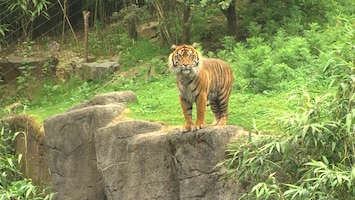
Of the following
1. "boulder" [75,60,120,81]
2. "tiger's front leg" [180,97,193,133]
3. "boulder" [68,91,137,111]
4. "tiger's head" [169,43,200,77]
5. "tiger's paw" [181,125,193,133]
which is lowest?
"boulder" [75,60,120,81]

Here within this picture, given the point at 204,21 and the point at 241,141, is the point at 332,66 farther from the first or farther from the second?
the point at 204,21

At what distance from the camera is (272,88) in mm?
7086

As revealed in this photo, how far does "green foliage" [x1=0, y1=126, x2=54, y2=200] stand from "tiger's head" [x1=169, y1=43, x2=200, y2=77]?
5.89ft

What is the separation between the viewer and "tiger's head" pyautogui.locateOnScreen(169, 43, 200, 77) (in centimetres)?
543

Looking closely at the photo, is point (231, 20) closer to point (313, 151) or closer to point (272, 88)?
point (272, 88)

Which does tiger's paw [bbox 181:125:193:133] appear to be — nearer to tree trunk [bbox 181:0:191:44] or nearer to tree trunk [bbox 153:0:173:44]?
tree trunk [bbox 181:0:191:44]

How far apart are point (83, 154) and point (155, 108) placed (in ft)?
2.99

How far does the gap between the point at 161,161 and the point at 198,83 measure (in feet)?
2.59

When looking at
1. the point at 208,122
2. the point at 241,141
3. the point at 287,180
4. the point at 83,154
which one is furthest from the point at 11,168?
the point at 287,180

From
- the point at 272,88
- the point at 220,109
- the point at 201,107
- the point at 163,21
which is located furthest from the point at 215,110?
the point at 163,21

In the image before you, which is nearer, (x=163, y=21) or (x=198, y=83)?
(x=198, y=83)

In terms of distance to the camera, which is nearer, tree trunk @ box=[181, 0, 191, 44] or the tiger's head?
the tiger's head

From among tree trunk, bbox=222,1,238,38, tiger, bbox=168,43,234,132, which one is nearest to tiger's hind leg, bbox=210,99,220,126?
tiger, bbox=168,43,234,132

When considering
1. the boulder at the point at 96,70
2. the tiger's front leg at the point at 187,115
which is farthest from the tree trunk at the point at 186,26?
the tiger's front leg at the point at 187,115
